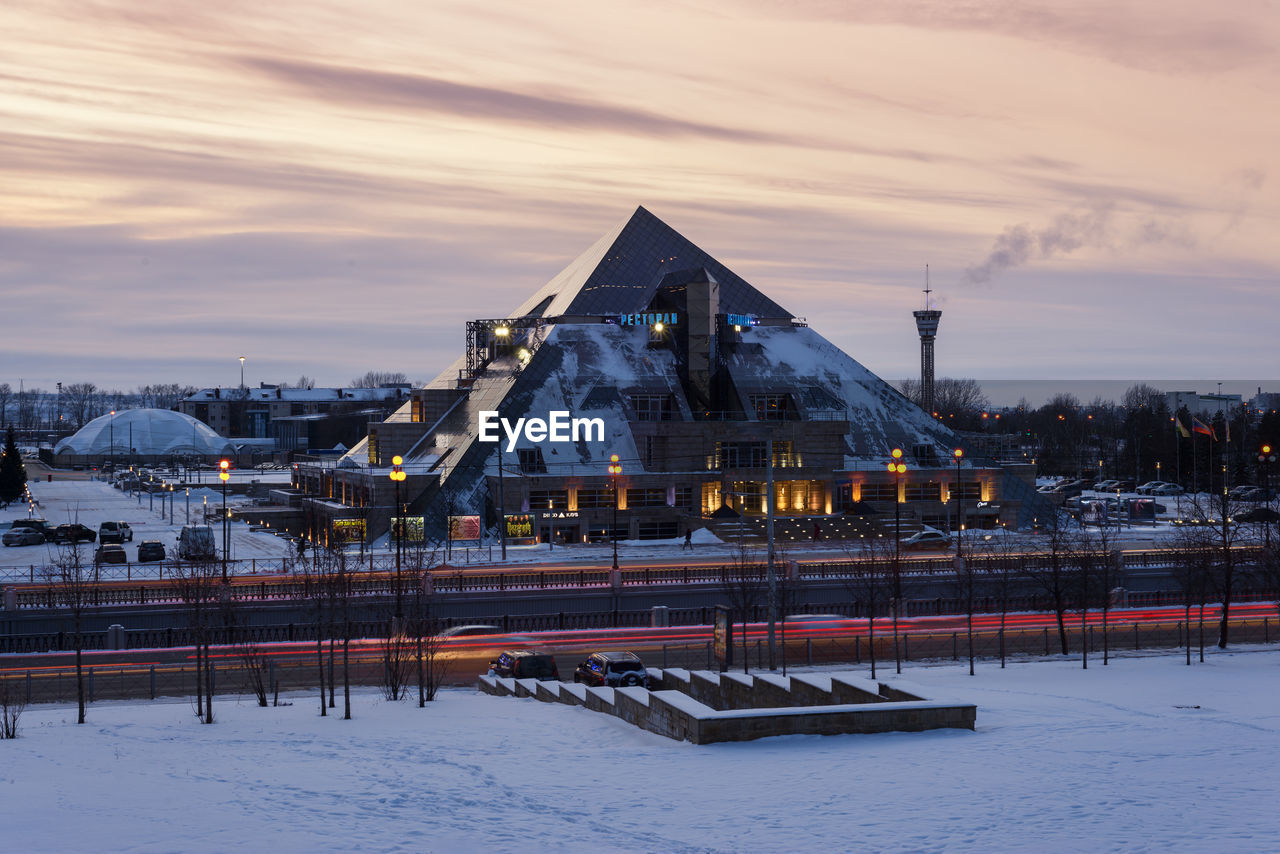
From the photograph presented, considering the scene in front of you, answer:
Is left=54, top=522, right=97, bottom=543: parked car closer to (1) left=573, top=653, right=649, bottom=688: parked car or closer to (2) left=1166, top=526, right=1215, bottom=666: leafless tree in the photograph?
(1) left=573, top=653, right=649, bottom=688: parked car

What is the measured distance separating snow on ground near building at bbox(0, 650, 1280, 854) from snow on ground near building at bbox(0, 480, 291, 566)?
4787 cm

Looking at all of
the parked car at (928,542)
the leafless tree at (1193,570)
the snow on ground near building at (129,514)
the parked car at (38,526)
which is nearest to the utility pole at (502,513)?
the snow on ground near building at (129,514)

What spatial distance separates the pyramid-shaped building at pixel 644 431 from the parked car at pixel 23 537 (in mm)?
18706

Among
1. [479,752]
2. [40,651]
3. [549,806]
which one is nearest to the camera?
[549,806]

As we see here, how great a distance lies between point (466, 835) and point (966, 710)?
515 inches

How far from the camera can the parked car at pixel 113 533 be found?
8035 cm

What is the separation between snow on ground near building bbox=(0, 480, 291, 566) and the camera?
77.4m

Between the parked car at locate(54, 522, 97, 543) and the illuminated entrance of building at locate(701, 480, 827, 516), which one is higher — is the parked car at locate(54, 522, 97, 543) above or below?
below

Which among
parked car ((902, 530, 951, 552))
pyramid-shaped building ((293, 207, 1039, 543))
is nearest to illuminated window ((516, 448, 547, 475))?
pyramid-shaped building ((293, 207, 1039, 543))

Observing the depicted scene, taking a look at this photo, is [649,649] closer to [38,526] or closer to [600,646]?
[600,646]

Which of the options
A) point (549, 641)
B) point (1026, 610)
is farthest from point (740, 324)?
point (549, 641)

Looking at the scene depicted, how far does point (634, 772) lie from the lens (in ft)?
76.5

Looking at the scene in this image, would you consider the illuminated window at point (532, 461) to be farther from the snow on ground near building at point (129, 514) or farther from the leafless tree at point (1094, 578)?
the leafless tree at point (1094, 578)

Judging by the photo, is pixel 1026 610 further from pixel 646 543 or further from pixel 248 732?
pixel 248 732
